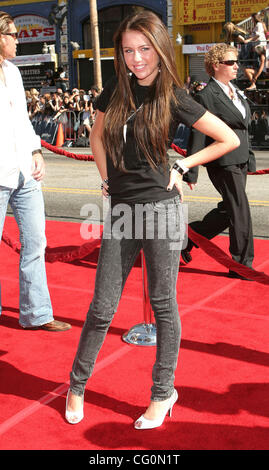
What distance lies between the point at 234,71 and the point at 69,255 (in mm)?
2199

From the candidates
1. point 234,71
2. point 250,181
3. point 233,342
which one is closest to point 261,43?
point 250,181

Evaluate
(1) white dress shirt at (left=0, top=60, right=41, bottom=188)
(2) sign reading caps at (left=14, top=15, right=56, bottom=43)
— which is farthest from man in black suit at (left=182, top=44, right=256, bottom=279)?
(2) sign reading caps at (left=14, top=15, right=56, bottom=43)


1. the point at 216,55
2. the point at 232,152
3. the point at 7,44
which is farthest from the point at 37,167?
the point at 216,55

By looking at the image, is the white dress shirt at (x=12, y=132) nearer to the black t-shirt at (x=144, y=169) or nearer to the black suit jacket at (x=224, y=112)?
the black t-shirt at (x=144, y=169)

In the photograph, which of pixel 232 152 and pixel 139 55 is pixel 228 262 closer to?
pixel 232 152

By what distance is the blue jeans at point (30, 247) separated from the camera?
4289 mm

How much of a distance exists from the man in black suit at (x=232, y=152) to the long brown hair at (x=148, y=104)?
2.64m

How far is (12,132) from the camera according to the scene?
4074mm

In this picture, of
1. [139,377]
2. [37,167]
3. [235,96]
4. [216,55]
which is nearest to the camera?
[139,377]

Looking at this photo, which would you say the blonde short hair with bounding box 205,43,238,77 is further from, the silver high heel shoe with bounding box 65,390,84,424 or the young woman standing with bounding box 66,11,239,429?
the silver high heel shoe with bounding box 65,390,84,424

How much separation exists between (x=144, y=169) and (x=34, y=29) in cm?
4117

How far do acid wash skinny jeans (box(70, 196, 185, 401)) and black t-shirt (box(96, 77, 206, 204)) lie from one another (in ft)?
0.17

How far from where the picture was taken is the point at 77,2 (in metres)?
39.1
